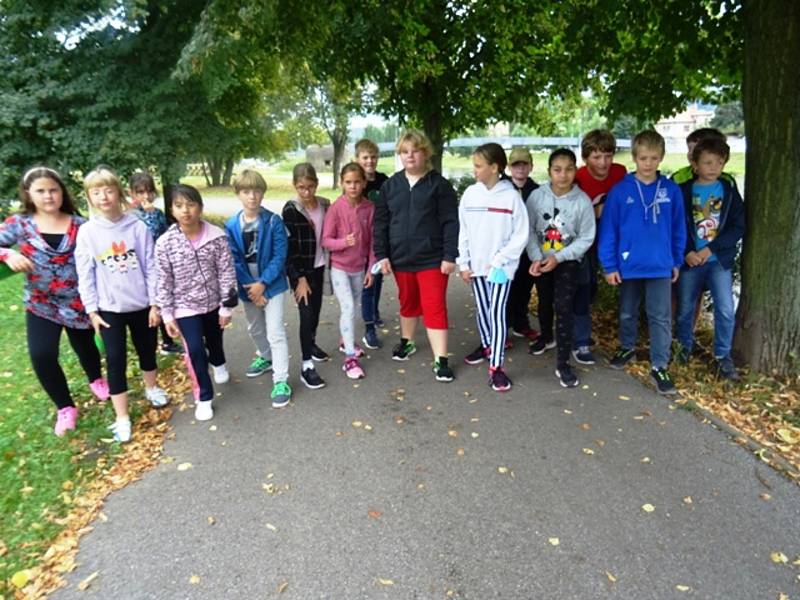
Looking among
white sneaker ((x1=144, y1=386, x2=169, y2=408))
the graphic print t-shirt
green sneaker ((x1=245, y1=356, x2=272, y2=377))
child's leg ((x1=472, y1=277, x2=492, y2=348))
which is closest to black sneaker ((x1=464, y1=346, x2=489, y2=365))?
child's leg ((x1=472, y1=277, x2=492, y2=348))

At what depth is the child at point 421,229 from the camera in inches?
184

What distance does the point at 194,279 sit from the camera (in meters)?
4.20

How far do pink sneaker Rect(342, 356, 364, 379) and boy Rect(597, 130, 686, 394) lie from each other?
2.24 meters

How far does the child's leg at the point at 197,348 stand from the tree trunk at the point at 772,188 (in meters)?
4.32

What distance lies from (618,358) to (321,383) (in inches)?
103

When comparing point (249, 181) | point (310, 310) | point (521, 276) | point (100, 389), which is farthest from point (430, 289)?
point (100, 389)

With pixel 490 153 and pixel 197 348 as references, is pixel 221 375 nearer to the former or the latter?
pixel 197 348

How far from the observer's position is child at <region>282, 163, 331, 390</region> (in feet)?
15.7

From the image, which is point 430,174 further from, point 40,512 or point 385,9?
point 385,9

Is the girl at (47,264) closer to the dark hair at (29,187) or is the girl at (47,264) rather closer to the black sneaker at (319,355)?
the dark hair at (29,187)

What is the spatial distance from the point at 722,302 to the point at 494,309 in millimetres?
1838

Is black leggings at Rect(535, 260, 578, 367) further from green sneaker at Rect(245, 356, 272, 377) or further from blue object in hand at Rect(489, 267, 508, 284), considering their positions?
green sneaker at Rect(245, 356, 272, 377)

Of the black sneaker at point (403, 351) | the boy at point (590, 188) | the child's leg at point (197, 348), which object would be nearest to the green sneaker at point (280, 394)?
the child's leg at point (197, 348)

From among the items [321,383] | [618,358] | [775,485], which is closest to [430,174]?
[321,383]
